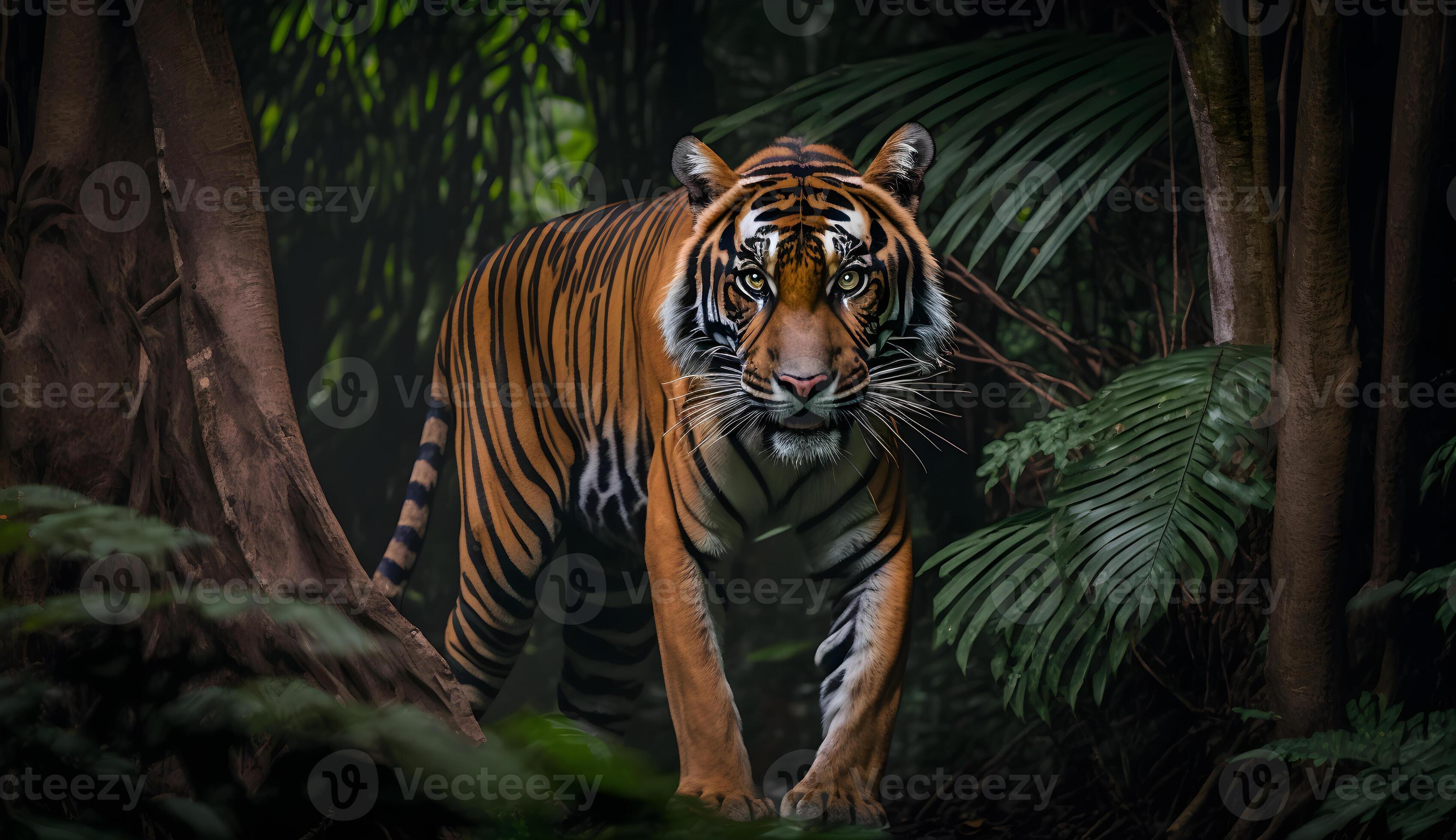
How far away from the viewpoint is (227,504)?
2.57 m

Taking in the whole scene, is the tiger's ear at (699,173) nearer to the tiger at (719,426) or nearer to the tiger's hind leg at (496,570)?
the tiger at (719,426)

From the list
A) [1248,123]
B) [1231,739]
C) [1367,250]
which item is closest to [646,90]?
[1248,123]

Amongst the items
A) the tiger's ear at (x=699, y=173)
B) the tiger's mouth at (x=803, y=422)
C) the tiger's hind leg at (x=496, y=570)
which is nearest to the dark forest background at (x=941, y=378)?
the tiger's hind leg at (x=496, y=570)

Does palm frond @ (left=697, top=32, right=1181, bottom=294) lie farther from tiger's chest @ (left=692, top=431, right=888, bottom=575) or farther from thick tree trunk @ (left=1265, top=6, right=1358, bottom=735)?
tiger's chest @ (left=692, top=431, right=888, bottom=575)

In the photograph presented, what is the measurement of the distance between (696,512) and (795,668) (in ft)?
3.57

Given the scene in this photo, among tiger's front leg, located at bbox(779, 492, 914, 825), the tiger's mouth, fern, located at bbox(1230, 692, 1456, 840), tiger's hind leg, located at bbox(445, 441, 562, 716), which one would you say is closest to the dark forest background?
fern, located at bbox(1230, 692, 1456, 840)

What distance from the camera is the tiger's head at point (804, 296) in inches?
110

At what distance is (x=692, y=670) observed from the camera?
2912mm

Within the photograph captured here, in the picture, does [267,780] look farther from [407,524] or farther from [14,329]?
[407,524]

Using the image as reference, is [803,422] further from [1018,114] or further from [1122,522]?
[1018,114]

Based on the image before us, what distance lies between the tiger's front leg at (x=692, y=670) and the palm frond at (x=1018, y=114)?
3.49 feet

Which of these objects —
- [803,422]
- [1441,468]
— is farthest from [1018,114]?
[1441,468]

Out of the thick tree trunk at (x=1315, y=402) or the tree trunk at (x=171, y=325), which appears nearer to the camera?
the tree trunk at (x=171, y=325)

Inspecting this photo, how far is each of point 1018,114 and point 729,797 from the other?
2.23 metres
